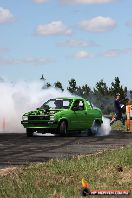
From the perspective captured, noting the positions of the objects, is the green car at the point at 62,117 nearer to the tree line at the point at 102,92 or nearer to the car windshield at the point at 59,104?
the car windshield at the point at 59,104

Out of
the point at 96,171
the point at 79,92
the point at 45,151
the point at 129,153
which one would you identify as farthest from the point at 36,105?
the point at 79,92

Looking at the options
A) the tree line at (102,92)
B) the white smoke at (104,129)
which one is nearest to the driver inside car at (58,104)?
the white smoke at (104,129)

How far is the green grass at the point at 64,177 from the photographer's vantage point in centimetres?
891

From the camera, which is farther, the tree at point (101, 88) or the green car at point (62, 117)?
the tree at point (101, 88)

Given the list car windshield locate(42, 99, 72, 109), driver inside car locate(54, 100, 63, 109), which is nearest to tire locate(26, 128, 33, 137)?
car windshield locate(42, 99, 72, 109)

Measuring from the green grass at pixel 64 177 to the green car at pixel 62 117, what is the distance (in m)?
11.1

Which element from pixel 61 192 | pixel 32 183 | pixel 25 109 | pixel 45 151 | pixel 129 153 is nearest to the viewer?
pixel 61 192

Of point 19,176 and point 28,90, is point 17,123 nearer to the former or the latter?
point 28,90

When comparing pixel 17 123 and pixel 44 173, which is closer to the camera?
pixel 44 173

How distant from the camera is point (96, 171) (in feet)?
36.1

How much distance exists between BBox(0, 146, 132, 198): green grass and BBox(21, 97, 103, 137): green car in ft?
36.4

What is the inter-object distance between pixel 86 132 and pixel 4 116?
869 centimetres

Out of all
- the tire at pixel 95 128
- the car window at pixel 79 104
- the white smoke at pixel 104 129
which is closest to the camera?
the car window at pixel 79 104

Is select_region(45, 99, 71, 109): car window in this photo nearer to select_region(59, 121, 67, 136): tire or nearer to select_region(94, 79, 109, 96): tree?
select_region(59, 121, 67, 136): tire
